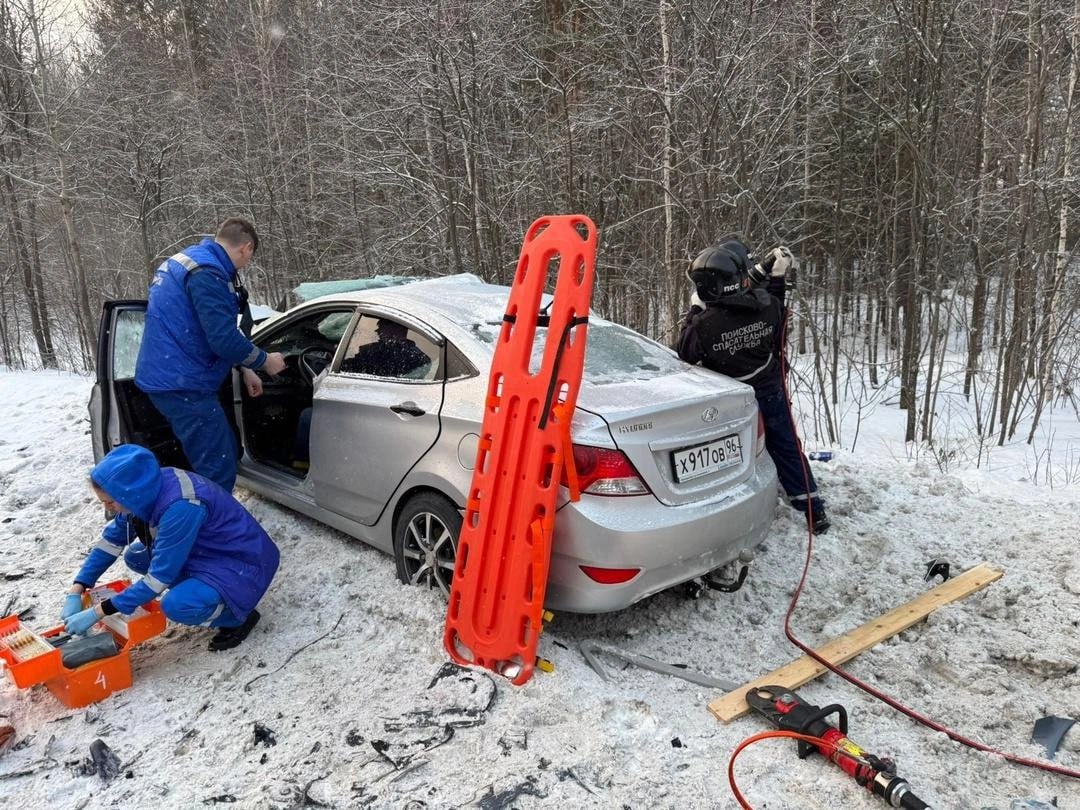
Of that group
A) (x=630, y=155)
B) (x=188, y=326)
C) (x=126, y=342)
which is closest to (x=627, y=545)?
(x=188, y=326)

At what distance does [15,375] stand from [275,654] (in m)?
10.4

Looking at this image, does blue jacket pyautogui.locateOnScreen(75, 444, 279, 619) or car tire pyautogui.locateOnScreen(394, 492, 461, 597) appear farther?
car tire pyautogui.locateOnScreen(394, 492, 461, 597)

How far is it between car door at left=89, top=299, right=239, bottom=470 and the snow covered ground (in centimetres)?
84

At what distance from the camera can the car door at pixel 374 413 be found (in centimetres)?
361

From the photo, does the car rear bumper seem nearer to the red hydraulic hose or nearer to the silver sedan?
the silver sedan

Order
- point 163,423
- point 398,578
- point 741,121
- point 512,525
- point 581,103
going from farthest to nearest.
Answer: point 581,103
point 741,121
point 163,423
point 398,578
point 512,525

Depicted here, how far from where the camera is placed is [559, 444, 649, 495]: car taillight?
2.97 meters

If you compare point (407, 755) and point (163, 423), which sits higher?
point (163, 423)

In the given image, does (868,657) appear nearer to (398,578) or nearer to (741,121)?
(398,578)

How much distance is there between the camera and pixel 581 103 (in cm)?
1209

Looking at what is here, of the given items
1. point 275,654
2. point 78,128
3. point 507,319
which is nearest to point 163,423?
point 275,654

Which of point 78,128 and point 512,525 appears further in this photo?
point 78,128

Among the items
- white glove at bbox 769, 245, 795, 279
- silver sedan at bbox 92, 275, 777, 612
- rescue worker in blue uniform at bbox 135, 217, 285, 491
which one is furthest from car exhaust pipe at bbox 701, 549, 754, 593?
rescue worker in blue uniform at bbox 135, 217, 285, 491

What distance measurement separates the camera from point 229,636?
11.4 feet
